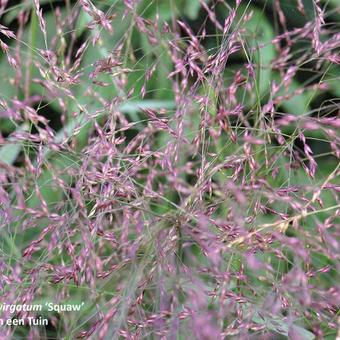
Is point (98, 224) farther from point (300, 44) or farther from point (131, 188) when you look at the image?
point (300, 44)

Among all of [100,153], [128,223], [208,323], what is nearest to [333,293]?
[208,323]

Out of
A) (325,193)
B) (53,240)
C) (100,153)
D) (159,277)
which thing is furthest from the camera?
(325,193)

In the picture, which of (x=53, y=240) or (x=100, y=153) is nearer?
(x=53, y=240)

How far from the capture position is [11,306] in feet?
3.28

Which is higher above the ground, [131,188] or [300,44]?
[131,188]

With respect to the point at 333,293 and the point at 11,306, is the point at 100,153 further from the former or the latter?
the point at 333,293

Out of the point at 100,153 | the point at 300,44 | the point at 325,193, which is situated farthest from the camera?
the point at 300,44

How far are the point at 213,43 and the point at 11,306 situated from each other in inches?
43.1

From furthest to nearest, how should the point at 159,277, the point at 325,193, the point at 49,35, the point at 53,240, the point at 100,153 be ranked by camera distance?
the point at 49,35 < the point at 325,193 < the point at 100,153 < the point at 53,240 < the point at 159,277

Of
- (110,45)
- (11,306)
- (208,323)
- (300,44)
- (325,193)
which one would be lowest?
(325,193)

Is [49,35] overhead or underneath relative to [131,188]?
underneath

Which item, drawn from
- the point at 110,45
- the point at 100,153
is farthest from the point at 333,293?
the point at 110,45

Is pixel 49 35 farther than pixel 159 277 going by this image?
Yes

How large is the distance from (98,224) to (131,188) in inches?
3.1
